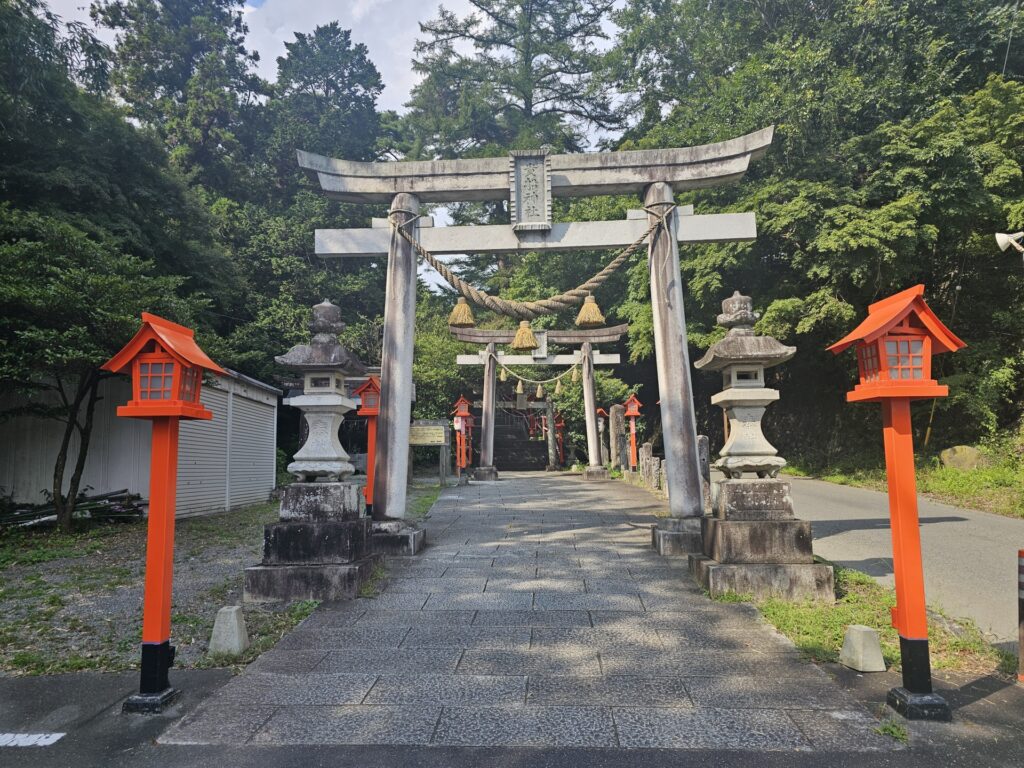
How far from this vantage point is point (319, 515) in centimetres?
572

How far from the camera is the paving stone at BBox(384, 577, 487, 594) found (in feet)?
19.1

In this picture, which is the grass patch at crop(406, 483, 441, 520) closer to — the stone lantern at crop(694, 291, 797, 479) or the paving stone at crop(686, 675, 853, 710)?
the stone lantern at crop(694, 291, 797, 479)

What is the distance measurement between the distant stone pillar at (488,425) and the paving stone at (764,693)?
15597mm

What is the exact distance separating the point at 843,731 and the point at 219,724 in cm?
348

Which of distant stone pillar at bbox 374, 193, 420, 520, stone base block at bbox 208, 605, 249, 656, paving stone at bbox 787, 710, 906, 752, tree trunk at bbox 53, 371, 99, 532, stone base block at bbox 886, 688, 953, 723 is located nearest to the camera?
paving stone at bbox 787, 710, 906, 752

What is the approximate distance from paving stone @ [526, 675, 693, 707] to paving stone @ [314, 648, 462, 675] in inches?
27.1

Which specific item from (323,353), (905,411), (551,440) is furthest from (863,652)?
(551,440)

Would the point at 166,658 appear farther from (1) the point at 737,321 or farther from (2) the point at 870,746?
(1) the point at 737,321

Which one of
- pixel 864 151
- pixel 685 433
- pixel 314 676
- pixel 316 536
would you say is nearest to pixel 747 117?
pixel 864 151

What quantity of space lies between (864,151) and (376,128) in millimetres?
26091

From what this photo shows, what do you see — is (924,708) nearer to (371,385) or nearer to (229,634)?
(229,634)

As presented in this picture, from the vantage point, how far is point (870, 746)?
3.03 metres

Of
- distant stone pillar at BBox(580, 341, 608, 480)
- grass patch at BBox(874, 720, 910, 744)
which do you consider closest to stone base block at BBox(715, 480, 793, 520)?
grass patch at BBox(874, 720, 910, 744)

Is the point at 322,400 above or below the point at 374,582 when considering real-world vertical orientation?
above
